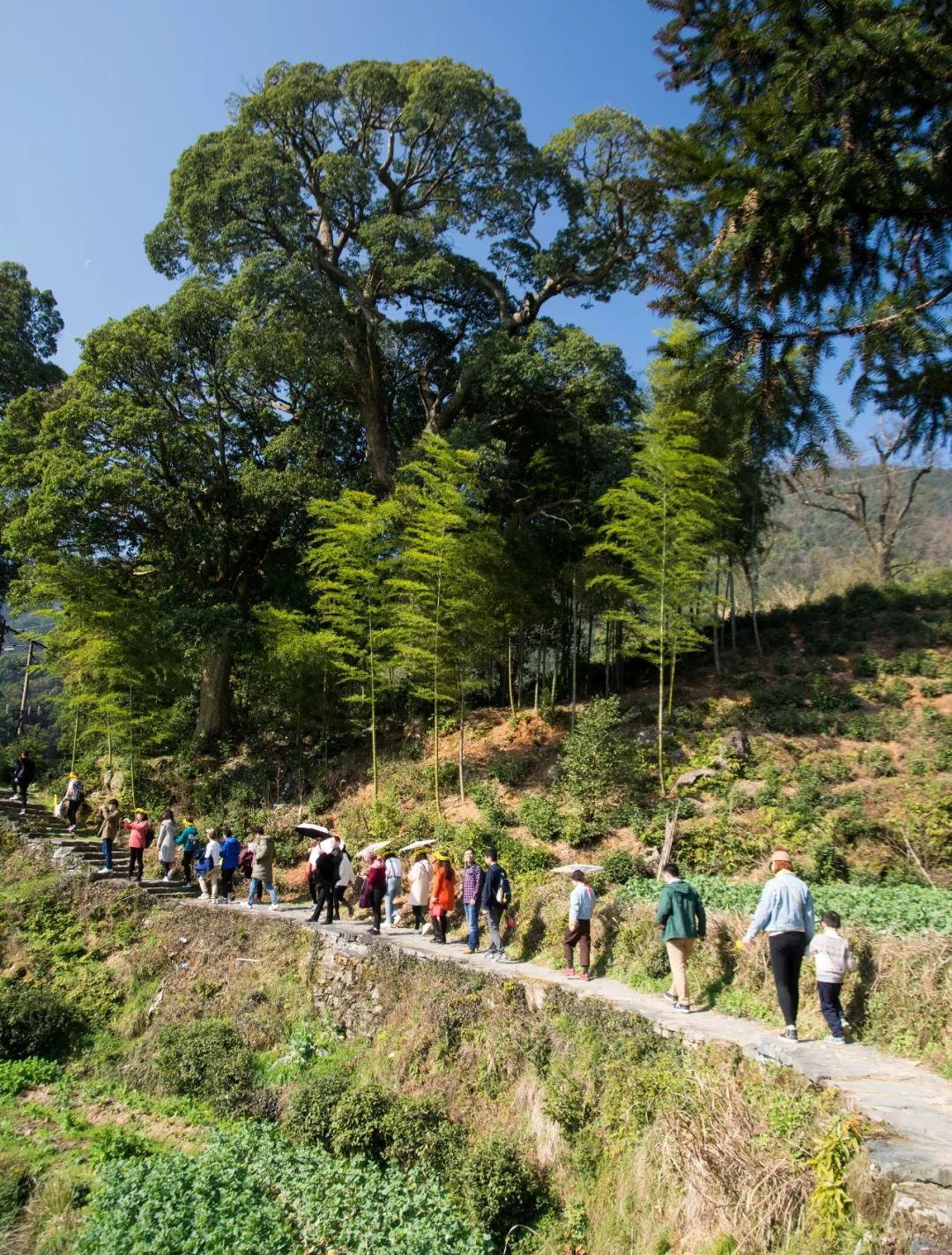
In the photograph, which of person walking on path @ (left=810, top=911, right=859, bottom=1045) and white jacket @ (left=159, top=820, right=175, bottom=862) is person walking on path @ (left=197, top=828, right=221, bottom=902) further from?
person walking on path @ (left=810, top=911, right=859, bottom=1045)

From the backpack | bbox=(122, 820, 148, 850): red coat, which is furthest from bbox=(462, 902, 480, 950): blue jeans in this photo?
bbox=(122, 820, 148, 850): red coat

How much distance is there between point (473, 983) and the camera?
7.80 metres

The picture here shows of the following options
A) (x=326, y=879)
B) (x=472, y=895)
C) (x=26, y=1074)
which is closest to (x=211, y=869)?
(x=326, y=879)

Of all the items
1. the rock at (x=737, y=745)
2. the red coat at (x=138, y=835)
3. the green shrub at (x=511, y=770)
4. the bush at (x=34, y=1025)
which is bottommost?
the bush at (x=34, y=1025)

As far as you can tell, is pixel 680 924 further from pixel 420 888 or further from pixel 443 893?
pixel 420 888

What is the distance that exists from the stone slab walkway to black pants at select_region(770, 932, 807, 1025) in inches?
9.4

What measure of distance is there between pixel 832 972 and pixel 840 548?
145 feet

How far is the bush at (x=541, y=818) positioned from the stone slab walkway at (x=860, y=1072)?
4269mm

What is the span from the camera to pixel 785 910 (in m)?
5.55

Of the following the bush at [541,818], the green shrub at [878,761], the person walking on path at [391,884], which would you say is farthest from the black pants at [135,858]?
the green shrub at [878,761]

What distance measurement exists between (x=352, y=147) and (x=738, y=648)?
1588cm

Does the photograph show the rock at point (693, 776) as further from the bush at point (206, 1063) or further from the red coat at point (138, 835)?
the red coat at point (138, 835)

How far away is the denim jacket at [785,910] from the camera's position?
5.54m

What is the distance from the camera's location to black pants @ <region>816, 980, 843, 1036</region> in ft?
18.0
